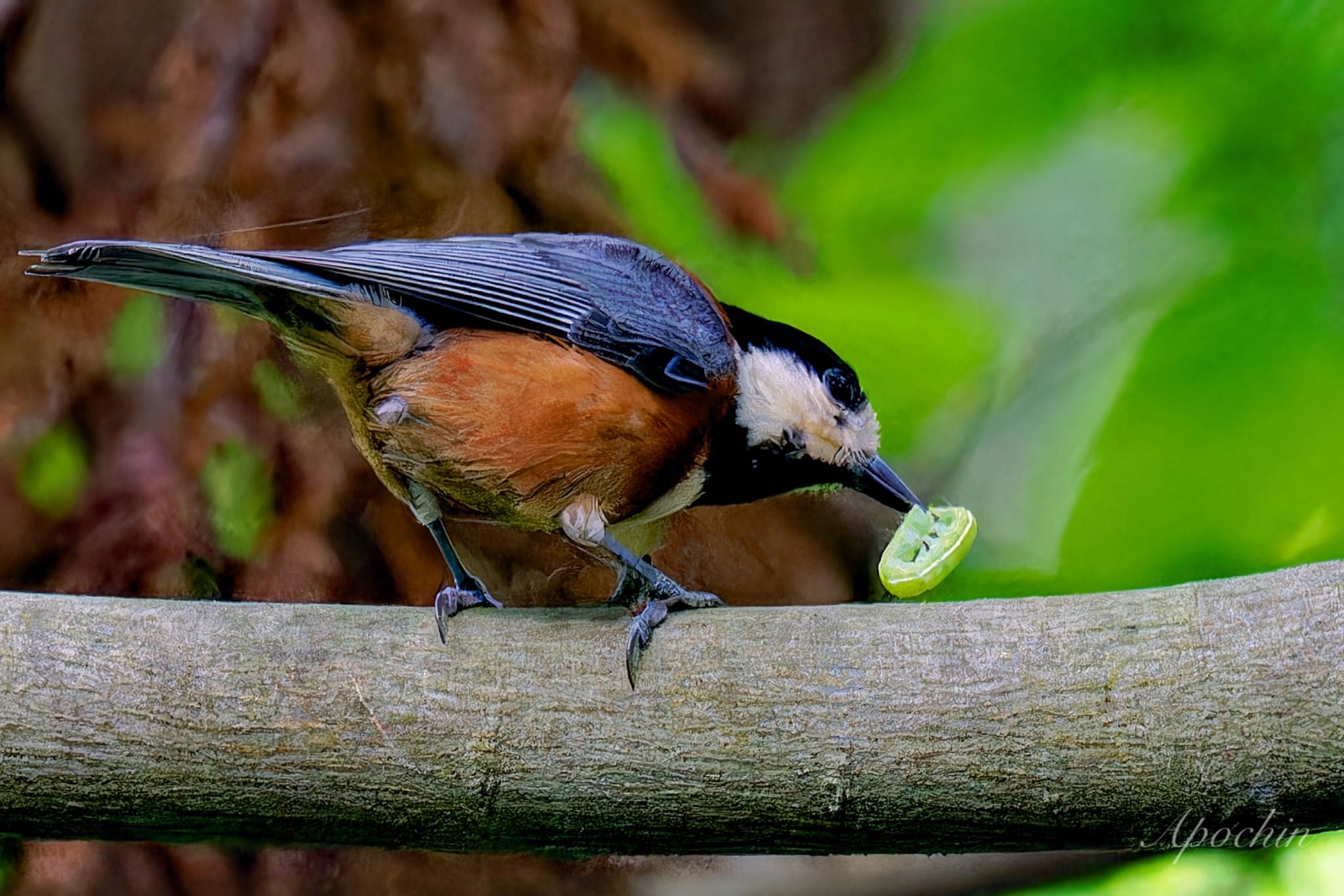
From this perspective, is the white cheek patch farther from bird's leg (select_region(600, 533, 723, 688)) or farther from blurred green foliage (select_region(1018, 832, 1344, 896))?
blurred green foliage (select_region(1018, 832, 1344, 896))

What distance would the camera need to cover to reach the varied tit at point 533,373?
1820 mm

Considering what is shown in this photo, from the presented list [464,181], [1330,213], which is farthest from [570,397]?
[1330,213]

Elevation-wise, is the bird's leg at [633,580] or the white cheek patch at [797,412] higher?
the white cheek patch at [797,412]

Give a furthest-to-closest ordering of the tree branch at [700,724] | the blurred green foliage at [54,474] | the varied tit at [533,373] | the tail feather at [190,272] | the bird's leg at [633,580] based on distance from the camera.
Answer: the blurred green foliage at [54,474] → the varied tit at [533,373] → the bird's leg at [633,580] → the tail feather at [190,272] → the tree branch at [700,724]

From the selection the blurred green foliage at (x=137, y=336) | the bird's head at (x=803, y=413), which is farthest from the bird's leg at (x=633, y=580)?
the blurred green foliage at (x=137, y=336)

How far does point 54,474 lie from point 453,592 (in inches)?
29.6

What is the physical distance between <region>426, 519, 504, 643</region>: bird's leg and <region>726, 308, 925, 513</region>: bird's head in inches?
20.5

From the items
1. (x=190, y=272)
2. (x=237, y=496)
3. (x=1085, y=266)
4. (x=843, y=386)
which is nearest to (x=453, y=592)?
(x=237, y=496)

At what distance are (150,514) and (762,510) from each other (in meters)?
1.11

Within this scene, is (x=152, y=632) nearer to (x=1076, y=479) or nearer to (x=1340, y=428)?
(x=1076, y=479)

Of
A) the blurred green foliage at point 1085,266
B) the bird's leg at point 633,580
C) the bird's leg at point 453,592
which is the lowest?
the bird's leg at point 453,592

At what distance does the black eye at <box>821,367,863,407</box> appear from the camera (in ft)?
6.68

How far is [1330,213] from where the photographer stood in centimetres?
200

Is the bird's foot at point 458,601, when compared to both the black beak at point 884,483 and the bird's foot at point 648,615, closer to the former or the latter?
the bird's foot at point 648,615
